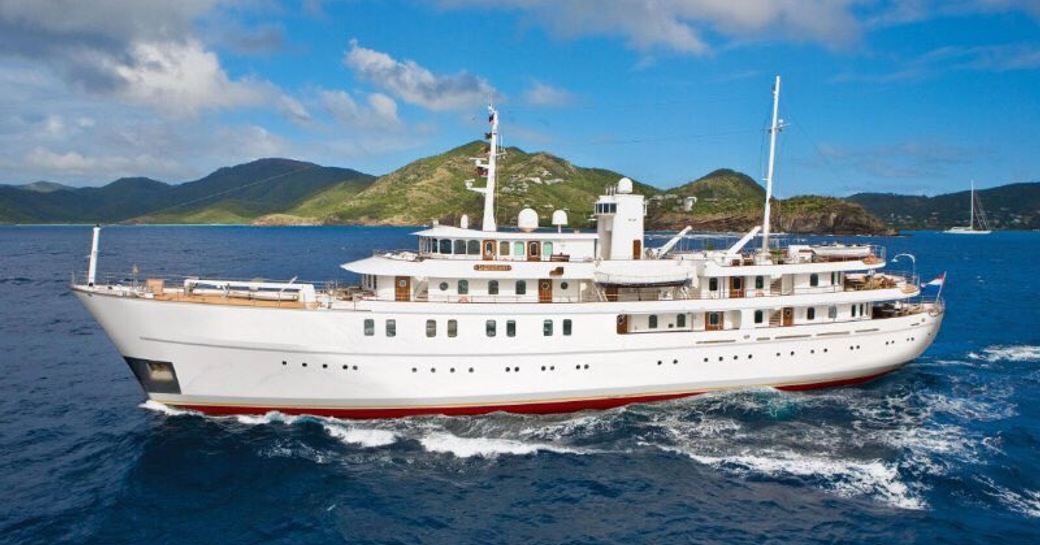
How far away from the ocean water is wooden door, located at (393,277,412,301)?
4083mm

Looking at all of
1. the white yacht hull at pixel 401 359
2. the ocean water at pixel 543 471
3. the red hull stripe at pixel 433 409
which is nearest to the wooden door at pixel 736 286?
the white yacht hull at pixel 401 359

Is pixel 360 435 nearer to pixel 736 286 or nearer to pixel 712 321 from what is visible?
pixel 712 321

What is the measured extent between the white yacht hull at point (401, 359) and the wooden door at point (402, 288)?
1.44 meters

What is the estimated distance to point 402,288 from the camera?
21281mm

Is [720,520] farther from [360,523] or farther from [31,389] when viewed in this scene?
[31,389]

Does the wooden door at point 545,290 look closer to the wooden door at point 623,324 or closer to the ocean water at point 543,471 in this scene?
the wooden door at point 623,324

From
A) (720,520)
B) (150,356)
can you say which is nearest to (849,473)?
(720,520)

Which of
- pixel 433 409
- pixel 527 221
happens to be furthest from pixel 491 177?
pixel 433 409

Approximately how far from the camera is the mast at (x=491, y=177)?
864 inches

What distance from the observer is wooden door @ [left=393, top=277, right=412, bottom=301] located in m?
21.2

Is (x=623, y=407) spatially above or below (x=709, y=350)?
below

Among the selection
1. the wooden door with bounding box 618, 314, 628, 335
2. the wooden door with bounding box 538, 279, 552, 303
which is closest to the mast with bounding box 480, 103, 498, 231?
the wooden door with bounding box 538, 279, 552, 303

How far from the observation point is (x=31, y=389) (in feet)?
78.1

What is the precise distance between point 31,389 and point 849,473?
28373 mm
